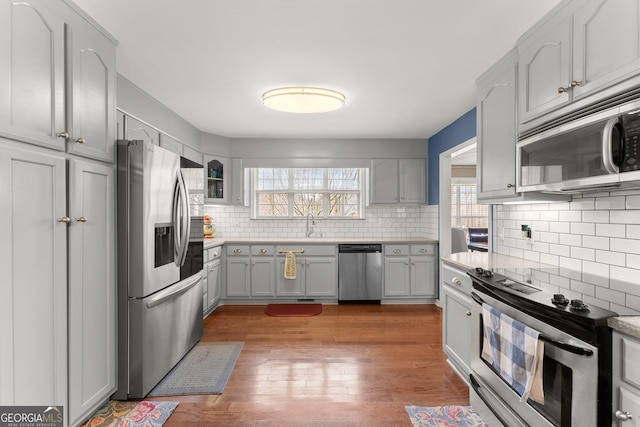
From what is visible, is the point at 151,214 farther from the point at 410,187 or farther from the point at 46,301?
the point at 410,187

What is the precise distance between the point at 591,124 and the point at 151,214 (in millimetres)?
2613

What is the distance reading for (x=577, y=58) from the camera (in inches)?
67.1

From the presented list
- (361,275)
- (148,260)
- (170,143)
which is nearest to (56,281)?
(148,260)

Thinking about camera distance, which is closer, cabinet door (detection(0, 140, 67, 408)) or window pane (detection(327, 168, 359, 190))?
cabinet door (detection(0, 140, 67, 408))

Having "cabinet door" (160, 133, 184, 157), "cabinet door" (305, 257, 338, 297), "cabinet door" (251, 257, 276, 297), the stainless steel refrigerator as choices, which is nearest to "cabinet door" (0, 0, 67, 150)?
the stainless steel refrigerator

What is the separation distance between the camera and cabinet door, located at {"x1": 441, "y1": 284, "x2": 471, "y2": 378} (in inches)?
96.6

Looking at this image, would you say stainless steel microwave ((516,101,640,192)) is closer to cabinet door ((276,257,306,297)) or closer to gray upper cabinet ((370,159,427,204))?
gray upper cabinet ((370,159,427,204))

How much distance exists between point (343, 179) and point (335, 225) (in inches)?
29.6

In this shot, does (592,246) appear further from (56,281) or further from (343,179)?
(343,179)

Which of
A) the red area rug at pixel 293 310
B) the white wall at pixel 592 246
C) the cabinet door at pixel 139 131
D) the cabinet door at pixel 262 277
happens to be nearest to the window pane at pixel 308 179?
→ the cabinet door at pixel 262 277

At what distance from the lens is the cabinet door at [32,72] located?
1.43m

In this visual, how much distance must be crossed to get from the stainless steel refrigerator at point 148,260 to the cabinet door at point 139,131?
1.81ft

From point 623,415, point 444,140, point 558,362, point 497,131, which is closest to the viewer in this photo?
point 623,415

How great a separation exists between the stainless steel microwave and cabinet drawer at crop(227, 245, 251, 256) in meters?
3.55
